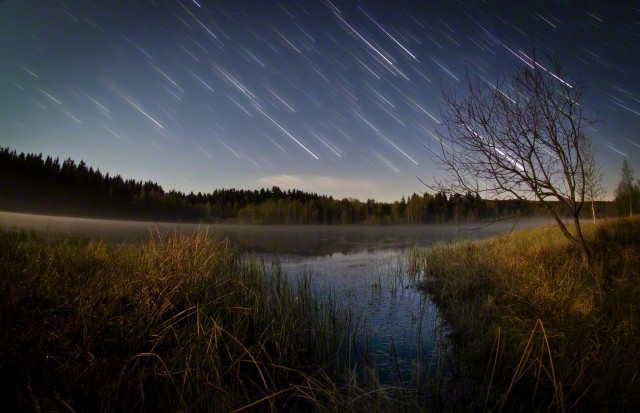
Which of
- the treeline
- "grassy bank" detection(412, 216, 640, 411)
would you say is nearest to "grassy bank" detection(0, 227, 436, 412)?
"grassy bank" detection(412, 216, 640, 411)

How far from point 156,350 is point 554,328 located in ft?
21.4

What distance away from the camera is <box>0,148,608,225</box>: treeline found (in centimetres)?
9775

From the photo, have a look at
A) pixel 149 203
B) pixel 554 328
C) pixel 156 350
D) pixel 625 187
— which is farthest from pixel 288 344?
pixel 149 203

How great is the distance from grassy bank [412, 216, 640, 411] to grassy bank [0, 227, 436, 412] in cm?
156

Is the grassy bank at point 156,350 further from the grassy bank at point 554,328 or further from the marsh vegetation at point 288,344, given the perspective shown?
the grassy bank at point 554,328

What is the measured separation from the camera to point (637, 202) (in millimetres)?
42312

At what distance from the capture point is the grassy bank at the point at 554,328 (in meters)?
3.99

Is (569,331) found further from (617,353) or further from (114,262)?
(114,262)

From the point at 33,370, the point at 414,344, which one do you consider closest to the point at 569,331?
the point at 414,344

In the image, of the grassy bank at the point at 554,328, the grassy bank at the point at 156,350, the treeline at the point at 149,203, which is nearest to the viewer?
the grassy bank at the point at 156,350

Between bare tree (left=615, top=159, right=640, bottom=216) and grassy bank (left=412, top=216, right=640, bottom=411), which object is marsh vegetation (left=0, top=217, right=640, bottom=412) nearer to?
grassy bank (left=412, top=216, right=640, bottom=411)

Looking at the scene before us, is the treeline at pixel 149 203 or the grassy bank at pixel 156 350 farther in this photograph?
the treeline at pixel 149 203

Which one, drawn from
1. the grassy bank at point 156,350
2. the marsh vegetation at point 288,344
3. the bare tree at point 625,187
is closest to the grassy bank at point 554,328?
the marsh vegetation at point 288,344

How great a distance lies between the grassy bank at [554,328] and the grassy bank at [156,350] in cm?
156
